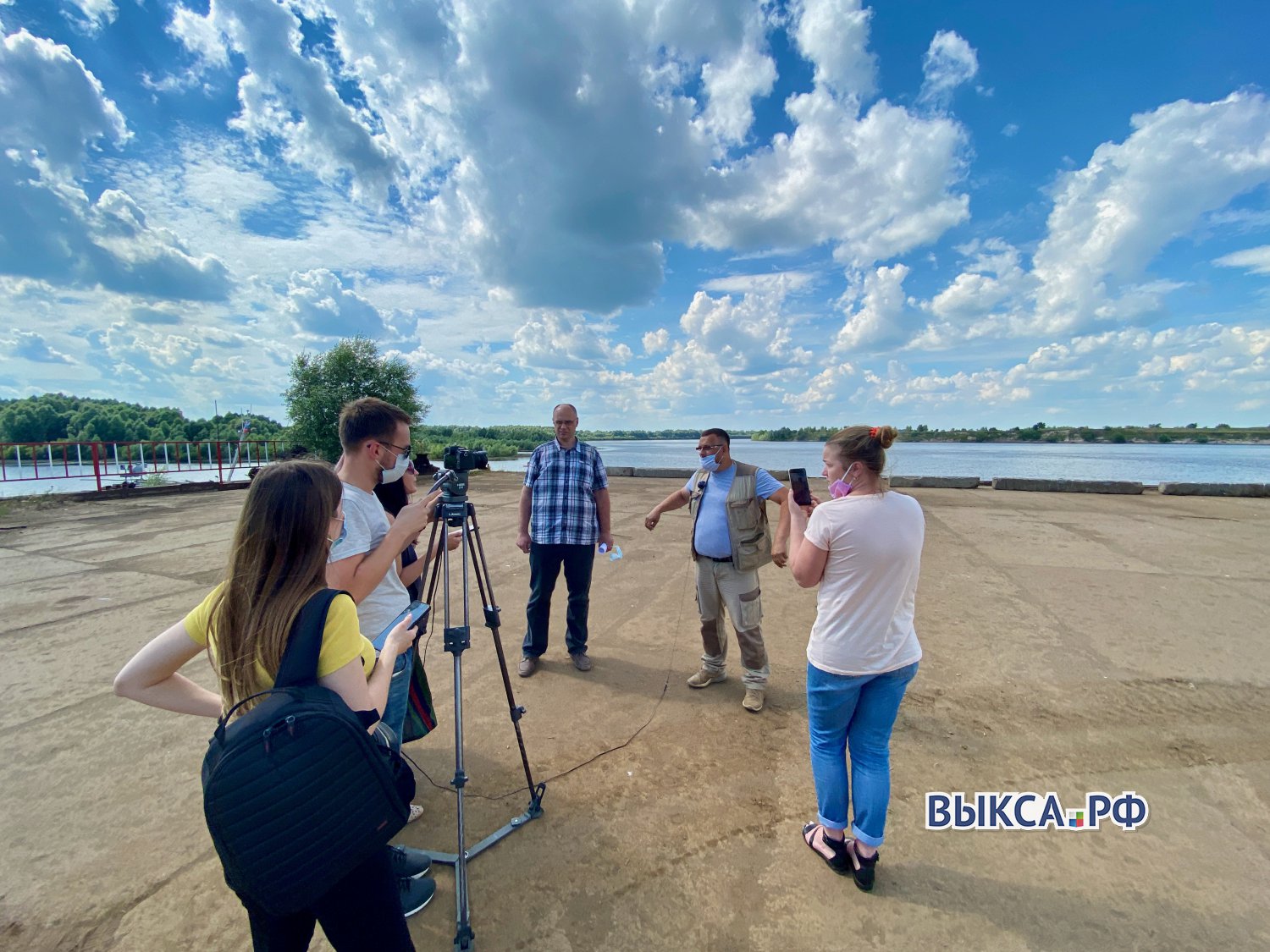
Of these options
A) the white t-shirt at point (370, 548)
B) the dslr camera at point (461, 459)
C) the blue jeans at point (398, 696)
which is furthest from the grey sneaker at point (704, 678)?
the dslr camera at point (461, 459)

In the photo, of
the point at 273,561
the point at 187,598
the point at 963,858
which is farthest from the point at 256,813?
the point at 187,598

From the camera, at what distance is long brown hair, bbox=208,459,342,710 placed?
50.9 inches

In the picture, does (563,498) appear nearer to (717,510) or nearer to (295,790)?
(717,510)

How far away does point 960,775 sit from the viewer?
277cm

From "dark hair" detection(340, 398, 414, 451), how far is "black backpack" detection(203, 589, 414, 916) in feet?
3.49

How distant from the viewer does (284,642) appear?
1.28 m

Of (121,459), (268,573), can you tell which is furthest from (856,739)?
(121,459)

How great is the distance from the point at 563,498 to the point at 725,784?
2129 millimetres

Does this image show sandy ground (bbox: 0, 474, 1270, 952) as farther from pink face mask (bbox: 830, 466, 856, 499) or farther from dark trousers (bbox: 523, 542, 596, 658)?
pink face mask (bbox: 830, 466, 856, 499)

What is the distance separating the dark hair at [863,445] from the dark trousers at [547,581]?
2355 millimetres

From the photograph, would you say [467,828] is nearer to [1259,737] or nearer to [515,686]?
[515,686]

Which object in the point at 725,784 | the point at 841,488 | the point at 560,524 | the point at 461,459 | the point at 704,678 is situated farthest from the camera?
the point at 560,524

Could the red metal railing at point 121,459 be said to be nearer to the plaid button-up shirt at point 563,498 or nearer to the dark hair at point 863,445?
the plaid button-up shirt at point 563,498

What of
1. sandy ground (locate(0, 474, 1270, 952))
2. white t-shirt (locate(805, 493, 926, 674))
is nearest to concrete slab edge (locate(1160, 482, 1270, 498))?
sandy ground (locate(0, 474, 1270, 952))
